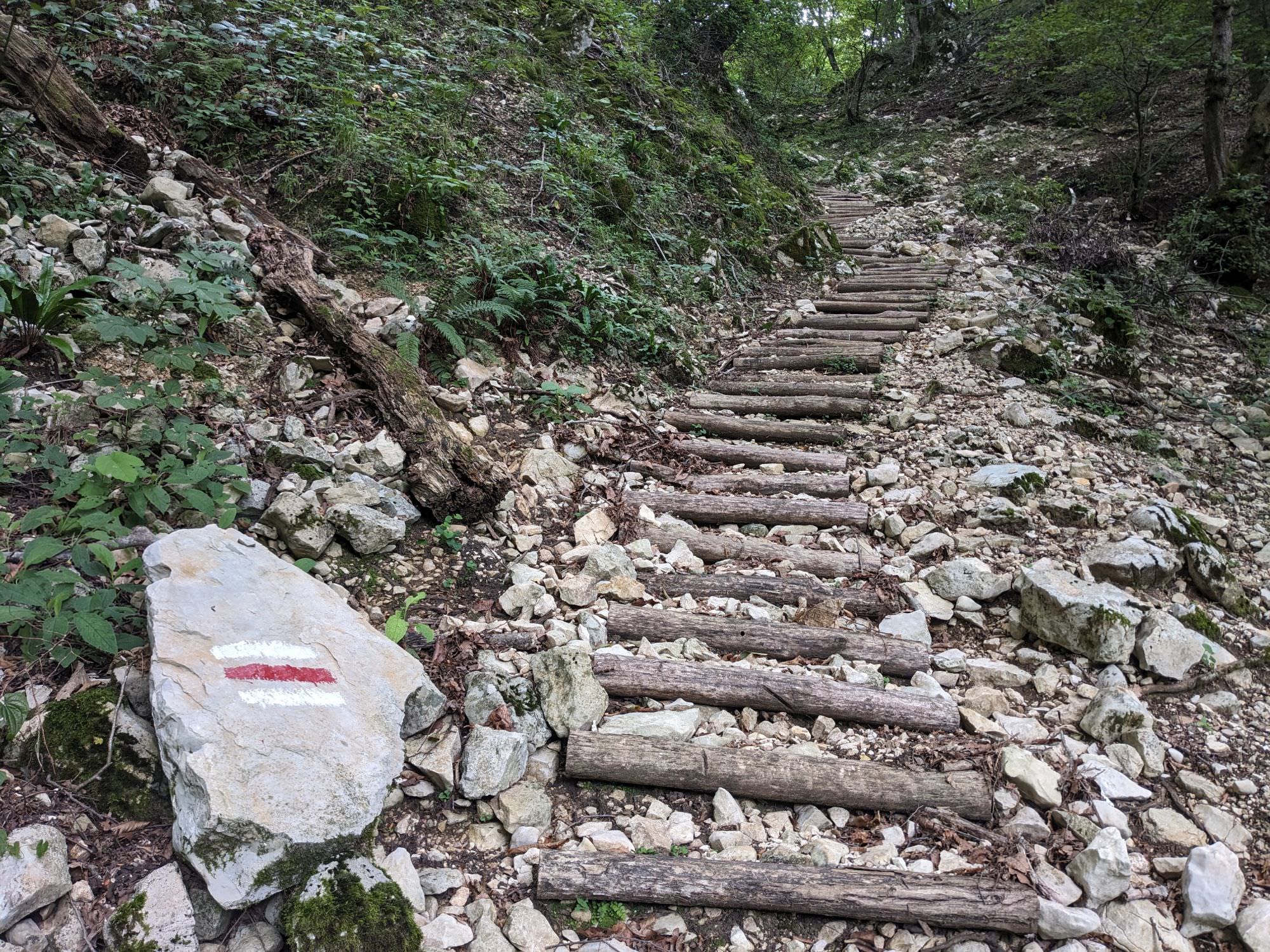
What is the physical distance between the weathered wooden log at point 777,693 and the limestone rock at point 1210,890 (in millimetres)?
844

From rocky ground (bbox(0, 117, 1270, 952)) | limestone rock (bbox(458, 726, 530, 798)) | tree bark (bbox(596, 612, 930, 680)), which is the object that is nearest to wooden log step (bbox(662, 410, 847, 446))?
rocky ground (bbox(0, 117, 1270, 952))

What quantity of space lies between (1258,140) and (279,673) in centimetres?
1149

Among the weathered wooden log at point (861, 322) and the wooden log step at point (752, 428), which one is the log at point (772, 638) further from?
the weathered wooden log at point (861, 322)

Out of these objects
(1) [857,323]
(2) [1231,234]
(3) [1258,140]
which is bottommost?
(1) [857,323]

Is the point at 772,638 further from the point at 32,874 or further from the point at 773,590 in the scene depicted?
the point at 32,874

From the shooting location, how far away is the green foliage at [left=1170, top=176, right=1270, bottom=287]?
7.77m

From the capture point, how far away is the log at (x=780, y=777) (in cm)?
258

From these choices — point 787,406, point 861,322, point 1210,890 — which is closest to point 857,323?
point 861,322

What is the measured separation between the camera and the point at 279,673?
2277 mm

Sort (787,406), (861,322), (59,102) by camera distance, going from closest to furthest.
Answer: (59,102) → (787,406) → (861,322)

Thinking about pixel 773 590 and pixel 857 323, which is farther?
pixel 857 323

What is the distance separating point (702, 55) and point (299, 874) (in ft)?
47.5

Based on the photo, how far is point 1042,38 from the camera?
10.7 m

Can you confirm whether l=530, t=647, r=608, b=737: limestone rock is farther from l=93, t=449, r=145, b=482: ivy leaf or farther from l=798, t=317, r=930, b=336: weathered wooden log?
l=798, t=317, r=930, b=336: weathered wooden log
